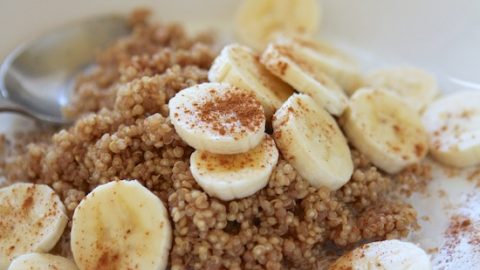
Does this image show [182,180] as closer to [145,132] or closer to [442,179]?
[145,132]

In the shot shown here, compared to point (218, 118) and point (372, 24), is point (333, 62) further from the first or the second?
point (218, 118)

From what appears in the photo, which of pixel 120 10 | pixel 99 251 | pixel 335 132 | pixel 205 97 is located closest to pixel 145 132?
pixel 205 97

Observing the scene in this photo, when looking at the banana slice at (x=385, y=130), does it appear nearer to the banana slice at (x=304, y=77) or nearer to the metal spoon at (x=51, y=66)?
the banana slice at (x=304, y=77)

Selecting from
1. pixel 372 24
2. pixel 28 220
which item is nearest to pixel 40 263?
pixel 28 220

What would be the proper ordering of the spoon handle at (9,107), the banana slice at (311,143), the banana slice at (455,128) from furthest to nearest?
the spoon handle at (9,107) → the banana slice at (455,128) → the banana slice at (311,143)

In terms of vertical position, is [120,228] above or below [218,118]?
below

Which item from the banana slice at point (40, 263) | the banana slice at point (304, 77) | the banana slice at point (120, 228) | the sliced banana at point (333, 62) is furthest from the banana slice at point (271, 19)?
the banana slice at point (40, 263)
